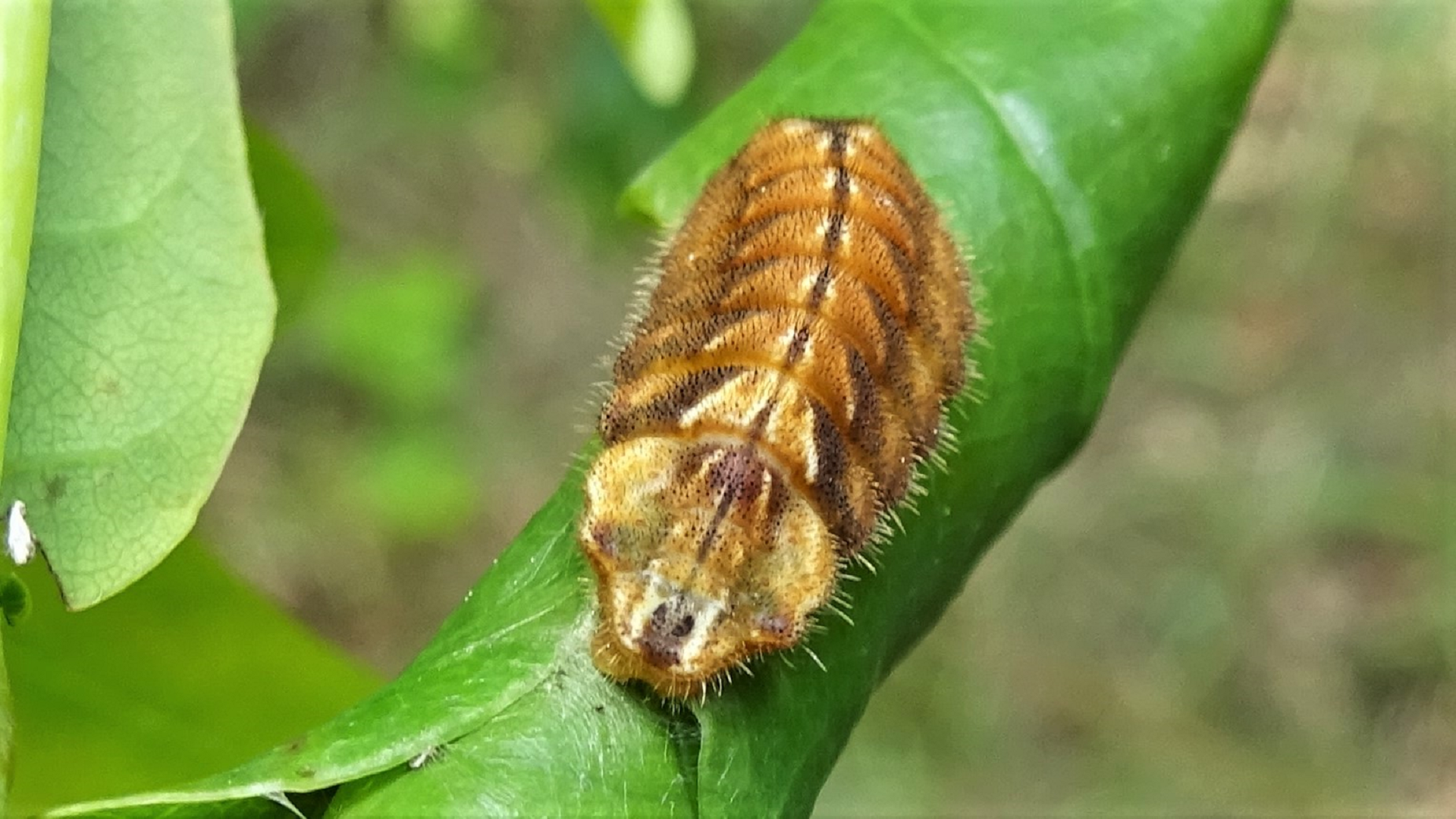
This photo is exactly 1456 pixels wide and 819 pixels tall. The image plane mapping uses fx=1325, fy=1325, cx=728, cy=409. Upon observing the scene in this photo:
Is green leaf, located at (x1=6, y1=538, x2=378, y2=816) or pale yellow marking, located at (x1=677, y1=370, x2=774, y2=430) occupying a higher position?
pale yellow marking, located at (x1=677, y1=370, x2=774, y2=430)

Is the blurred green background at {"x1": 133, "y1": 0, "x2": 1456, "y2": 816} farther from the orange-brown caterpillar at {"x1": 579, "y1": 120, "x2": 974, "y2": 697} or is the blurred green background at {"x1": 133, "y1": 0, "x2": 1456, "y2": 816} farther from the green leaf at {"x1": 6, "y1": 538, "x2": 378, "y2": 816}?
the green leaf at {"x1": 6, "y1": 538, "x2": 378, "y2": 816}

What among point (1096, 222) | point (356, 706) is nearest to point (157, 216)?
point (356, 706)

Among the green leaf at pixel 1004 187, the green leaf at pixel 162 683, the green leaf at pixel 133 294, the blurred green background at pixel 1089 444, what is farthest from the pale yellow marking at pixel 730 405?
the blurred green background at pixel 1089 444

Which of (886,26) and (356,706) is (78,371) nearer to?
(356,706)

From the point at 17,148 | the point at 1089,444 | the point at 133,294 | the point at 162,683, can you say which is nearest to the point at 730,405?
the point at 133,294

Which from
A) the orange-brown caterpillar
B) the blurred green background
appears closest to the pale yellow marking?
the orange-brown caterpillar

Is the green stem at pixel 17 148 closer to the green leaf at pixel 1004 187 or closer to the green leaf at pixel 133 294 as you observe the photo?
the green leaf at pixel 133 294

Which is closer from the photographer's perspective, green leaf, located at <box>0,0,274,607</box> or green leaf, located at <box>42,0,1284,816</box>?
green leaf, located at <box>0,0,274,607</box>
